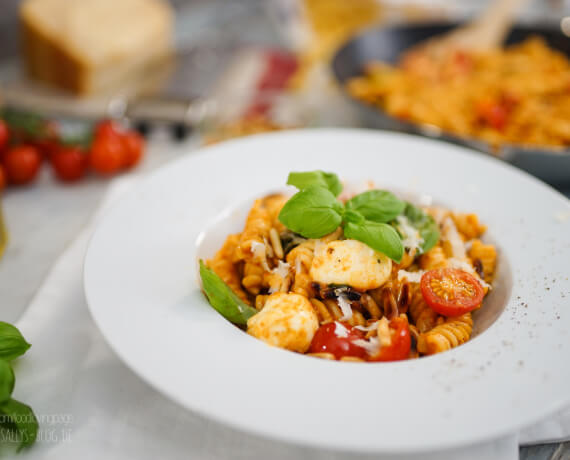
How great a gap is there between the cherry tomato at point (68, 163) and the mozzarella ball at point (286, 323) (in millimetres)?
1652

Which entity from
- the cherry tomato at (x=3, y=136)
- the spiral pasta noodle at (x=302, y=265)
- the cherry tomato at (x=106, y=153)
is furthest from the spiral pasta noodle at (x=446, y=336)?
the cherry tomato at (x=3, y=136)

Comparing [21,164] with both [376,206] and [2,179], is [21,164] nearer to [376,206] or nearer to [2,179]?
[2,179]

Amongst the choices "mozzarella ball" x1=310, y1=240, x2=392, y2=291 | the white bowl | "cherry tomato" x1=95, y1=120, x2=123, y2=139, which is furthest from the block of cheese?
"mozzarella ball" x1=310, y1=240, x2=392, y2=291

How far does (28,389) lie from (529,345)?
133 cm

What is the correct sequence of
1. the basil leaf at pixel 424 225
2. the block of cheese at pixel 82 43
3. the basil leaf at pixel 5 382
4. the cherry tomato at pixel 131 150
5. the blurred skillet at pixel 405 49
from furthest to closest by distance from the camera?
the block of cheese at pixel 82 43 < the cherry tomato at pixel 131 150 < the blurred skillet at pixel 405 49 < the basil leaf at pixel 424 225 < the basil leaf at pixel 5 382

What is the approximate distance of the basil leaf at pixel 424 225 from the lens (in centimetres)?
183

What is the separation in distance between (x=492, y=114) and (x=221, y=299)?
6.70ft

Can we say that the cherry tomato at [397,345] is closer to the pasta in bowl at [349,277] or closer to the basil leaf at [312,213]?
the pasta in bowl at [349,277]

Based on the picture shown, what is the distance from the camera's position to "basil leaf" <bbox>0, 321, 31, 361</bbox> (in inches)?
56.9

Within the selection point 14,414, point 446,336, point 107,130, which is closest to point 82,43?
point 107,130

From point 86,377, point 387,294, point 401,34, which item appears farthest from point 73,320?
point 401,34

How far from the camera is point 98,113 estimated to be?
3381 mm

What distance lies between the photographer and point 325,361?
131 centimetres

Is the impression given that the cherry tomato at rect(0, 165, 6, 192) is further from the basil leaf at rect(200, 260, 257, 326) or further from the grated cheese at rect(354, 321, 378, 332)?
the grated cheese at rect(354, 321, 378, 332)
